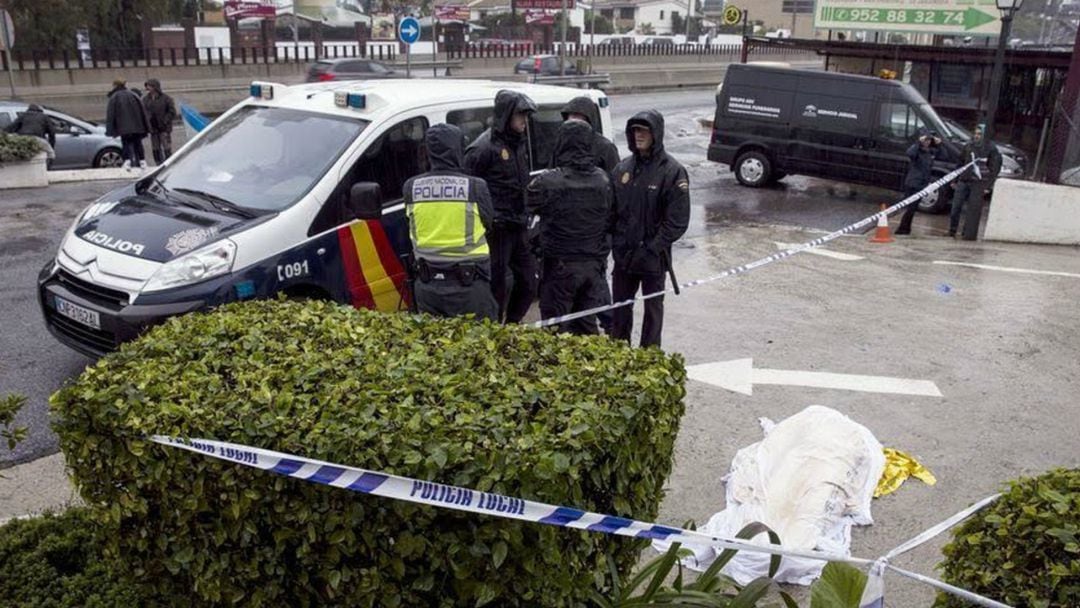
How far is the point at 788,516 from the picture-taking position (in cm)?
473

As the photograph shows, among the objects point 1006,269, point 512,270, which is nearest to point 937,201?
point 1006,269

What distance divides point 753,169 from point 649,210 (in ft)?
34.7

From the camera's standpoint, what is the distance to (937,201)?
1505 centimetres

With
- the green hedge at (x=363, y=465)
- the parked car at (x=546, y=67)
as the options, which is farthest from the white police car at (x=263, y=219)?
the parked car at (x=546, y=67)

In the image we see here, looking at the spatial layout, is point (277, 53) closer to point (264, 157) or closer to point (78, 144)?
point (78, 144)

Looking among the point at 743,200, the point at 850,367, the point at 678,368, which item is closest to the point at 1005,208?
the point at 743,200

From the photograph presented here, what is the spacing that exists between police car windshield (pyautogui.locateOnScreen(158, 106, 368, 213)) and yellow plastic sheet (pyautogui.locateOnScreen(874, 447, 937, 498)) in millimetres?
4116

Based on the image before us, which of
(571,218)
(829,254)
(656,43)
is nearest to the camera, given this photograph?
(571,218)

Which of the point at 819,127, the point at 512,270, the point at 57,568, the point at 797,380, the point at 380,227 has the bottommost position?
the point at 797,380

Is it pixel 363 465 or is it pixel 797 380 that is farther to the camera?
pixel 797 380

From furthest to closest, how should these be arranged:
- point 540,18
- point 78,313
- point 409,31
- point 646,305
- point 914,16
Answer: point 540,18 → point 409,31 → point 914,16 → point 646,305 → point 78,313

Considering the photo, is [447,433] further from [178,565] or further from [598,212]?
[598,212]

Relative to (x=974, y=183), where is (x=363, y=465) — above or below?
above

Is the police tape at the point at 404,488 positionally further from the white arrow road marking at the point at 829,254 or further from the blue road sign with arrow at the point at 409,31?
the blue road sign with arrow at the point at 409,31
